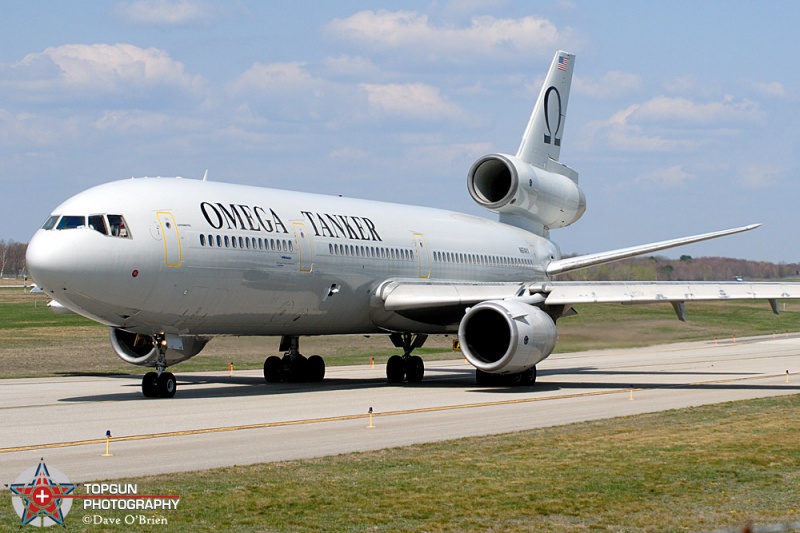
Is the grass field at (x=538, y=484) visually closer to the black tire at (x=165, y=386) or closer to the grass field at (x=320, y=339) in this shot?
the black tire at (x=165, y=386)

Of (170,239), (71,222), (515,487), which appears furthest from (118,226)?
(515,487)

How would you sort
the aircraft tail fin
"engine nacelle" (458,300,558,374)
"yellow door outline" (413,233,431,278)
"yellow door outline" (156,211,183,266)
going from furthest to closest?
the aircraft tail fin, "yellow door outline" (413,233,431,278), "engine nacelle" (458,300,558,374), "yellow door outline" (156,211,183,266)

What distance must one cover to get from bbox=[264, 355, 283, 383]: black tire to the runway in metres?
0.68

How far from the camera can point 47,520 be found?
1034 cm

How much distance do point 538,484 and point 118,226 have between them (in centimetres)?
1208

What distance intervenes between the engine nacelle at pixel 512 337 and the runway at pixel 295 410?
75 cm

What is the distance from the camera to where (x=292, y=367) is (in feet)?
99.2

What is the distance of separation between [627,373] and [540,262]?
5.76 m

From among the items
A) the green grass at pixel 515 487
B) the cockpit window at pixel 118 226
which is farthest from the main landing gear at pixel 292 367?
the green grass at pixel 515 487

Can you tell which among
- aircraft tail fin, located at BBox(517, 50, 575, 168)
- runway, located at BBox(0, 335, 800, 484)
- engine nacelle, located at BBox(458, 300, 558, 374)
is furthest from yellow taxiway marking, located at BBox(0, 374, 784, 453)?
aircraft tail fin, located at BBox(517, 50, 575, 168)

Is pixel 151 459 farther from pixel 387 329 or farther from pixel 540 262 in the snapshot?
pixel 540 262

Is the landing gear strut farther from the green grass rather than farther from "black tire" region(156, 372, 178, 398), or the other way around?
A: the green grass

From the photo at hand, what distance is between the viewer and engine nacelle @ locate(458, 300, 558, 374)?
85.1 feet

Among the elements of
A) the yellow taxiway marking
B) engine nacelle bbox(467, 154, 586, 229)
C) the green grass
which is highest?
engine nacelle bbox(467, 154, 586, 229)
